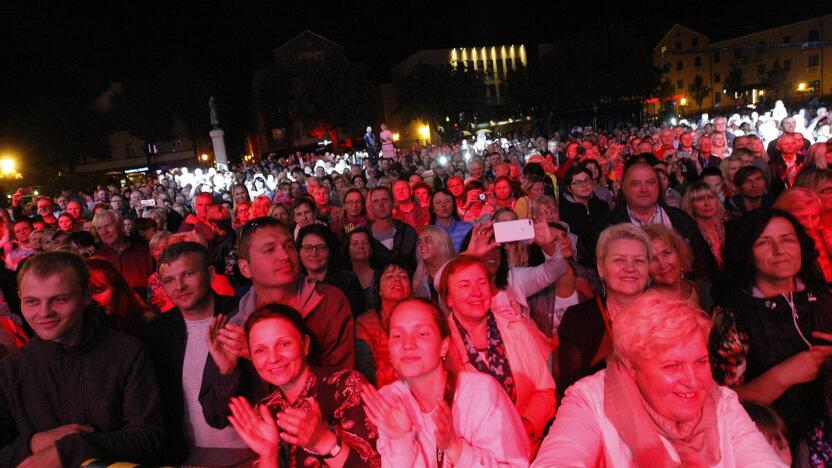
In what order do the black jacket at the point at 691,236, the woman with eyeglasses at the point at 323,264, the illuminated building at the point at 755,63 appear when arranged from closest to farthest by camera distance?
the black jacket at the point at 691,236 < the woman with eyeglasses at the point at 323,264 < the illuminated building at the point at 755,63

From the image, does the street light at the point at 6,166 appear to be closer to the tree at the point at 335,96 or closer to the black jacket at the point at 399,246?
the tree at the point at 335,96

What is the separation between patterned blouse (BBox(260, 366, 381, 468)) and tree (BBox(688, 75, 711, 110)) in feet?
285

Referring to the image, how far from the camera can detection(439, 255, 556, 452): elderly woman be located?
2814 mm

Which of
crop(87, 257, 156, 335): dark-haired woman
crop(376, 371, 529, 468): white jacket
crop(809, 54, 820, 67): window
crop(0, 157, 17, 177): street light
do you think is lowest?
crop(376, 371, 529, 468): white jacket

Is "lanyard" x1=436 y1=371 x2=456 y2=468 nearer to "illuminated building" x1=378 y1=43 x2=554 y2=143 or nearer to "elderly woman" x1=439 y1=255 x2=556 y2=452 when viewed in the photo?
"elderly woman" x1=439 y1=255 x2=556 y2=452

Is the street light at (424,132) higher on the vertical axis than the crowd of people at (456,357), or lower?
higher

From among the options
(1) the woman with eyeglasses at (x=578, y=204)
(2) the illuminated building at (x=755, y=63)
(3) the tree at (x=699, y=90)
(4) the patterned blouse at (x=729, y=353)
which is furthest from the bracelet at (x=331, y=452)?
(3) the tree at (x=699, y=90)

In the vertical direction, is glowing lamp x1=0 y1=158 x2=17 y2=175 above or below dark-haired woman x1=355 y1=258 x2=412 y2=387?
above

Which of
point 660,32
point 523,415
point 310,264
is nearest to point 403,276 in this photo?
point 310,264

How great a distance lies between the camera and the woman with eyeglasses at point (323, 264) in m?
4.26

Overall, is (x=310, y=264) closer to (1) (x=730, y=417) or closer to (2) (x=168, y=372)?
(2) (x=168, y=372)

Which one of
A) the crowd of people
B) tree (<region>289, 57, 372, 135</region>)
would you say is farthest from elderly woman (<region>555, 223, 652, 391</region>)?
tree (<region>289, 57, 372, 135</region>)

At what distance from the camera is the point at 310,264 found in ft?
14.8

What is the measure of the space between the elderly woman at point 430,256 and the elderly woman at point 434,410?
1.80 m
